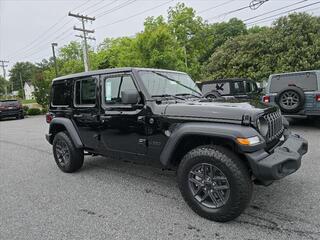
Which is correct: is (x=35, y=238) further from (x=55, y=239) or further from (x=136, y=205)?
(x=136, y=205)

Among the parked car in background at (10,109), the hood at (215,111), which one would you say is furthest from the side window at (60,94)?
the parked car in background at (10,109)

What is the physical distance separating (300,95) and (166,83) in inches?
201

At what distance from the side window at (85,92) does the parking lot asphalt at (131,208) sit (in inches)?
53.7

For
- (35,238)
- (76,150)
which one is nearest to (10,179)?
(76,150)

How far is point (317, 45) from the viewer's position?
15.9m

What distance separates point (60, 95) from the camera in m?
5.35

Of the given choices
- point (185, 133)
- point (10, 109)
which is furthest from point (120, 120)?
point (10, 109)

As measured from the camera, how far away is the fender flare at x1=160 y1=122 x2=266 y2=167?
116 inches

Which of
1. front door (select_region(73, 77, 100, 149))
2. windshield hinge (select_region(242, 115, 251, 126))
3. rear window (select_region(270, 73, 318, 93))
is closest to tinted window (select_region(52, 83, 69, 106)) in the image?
front door (select_region(73, 77, 100, 149))

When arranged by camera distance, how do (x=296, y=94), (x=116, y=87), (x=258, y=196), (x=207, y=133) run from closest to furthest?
(x=207, y=133) → (x=258, y=196) → (x=116, y=87) → (x=296, y=94)

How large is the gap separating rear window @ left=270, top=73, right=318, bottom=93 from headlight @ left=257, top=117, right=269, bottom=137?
5.65m

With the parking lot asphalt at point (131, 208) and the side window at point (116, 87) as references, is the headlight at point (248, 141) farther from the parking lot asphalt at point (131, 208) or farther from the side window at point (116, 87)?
the side window at point (116, 87)

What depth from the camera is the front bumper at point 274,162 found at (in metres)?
2.87

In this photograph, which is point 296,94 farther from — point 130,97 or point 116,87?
point 130,97
